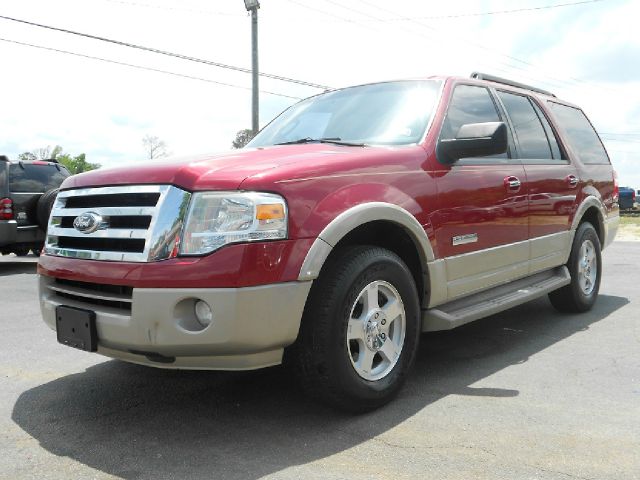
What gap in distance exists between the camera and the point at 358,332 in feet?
10.1

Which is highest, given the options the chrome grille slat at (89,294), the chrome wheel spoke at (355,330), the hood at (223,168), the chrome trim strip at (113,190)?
the hood at (223,168)

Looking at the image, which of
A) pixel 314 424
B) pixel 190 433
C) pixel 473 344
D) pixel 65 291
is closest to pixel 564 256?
pixel 473 344

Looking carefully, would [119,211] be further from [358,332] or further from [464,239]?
[464,239]

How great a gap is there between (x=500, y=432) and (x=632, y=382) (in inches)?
50.6

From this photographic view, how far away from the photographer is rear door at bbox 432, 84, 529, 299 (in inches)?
146

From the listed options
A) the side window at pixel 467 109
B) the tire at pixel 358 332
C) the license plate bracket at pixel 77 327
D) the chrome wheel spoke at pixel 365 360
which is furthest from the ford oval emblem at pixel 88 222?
the side window at pixel 467 109

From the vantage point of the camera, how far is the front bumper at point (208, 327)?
2.63 meters

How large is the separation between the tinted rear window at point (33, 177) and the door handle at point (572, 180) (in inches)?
313

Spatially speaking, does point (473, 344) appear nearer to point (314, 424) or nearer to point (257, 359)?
point (314, 424)

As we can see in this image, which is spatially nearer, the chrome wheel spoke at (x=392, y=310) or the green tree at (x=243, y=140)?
the chrome wheel spoke at (x=392, y=310)

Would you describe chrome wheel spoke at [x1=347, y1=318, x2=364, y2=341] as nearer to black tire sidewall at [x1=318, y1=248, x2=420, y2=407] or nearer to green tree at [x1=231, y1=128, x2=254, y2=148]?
black tire sidewall at [x1=318, y1=248, x2=420, y2=407]

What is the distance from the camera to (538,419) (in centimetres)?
305

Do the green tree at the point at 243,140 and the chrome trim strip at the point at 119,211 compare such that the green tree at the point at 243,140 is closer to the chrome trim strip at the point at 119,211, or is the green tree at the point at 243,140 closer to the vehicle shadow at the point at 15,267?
the chrome trim strip at the point at 119,211

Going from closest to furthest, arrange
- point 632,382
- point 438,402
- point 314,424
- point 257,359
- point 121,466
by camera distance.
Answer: point 121,466 < point 257,359 < point 314,424 < point 438,402 < point 632,382
